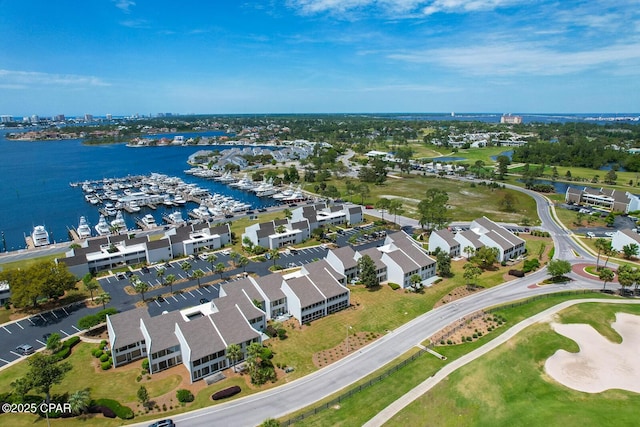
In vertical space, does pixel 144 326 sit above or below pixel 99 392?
above

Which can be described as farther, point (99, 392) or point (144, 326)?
point (144, 326)

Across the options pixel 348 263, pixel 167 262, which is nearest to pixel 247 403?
pixel 348 263

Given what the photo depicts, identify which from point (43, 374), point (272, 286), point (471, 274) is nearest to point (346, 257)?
point (272, 286)

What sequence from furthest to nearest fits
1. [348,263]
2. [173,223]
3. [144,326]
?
1. [173,223]
2. [348,263]
3. [144,326]

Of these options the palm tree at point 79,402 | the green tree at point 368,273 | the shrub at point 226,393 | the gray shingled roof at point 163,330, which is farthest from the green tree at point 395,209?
the palm tree at point 79,402

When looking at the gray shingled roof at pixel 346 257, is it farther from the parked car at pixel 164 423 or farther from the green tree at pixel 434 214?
the parked car at pixel 164 423

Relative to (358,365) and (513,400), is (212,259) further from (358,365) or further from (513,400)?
(513,400)

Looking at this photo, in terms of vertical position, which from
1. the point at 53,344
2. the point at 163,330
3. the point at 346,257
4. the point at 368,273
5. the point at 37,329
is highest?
the point at 346,257

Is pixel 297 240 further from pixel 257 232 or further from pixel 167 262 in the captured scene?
pixel 167 262
